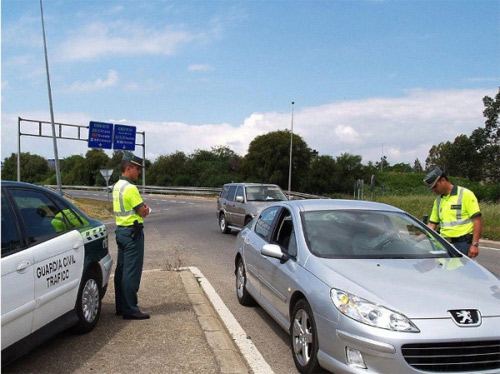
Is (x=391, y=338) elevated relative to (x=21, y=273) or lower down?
lower down

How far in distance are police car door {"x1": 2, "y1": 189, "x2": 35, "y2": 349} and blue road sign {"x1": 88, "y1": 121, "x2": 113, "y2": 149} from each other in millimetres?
34914

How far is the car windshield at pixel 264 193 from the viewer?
14.7 meters

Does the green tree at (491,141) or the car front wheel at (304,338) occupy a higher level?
the green tree at (491,141)

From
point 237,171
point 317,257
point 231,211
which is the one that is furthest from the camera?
point 237,171

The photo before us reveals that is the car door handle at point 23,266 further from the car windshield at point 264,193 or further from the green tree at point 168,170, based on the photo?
the green tree at point 168,170

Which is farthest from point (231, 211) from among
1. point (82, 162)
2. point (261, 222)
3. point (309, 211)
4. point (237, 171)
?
point (82, 162)

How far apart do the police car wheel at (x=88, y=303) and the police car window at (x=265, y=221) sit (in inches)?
77.1

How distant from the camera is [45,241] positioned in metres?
4.20

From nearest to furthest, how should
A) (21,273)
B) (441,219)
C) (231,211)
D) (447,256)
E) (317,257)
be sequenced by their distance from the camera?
(21,273)
(317,257)
(447,256)
(441,219)
(231,211)

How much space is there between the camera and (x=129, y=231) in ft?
17.7

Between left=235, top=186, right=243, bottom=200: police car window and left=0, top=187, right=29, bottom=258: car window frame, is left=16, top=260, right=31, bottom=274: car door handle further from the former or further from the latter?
left=235, top=186, right=243, bottom=200: police car window

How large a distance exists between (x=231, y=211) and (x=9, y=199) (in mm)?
11574

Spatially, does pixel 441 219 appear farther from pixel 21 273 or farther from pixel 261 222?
pixel 21 273

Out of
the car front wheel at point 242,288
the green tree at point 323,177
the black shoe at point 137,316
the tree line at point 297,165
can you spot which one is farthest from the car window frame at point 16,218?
the green tree at point 323,177
